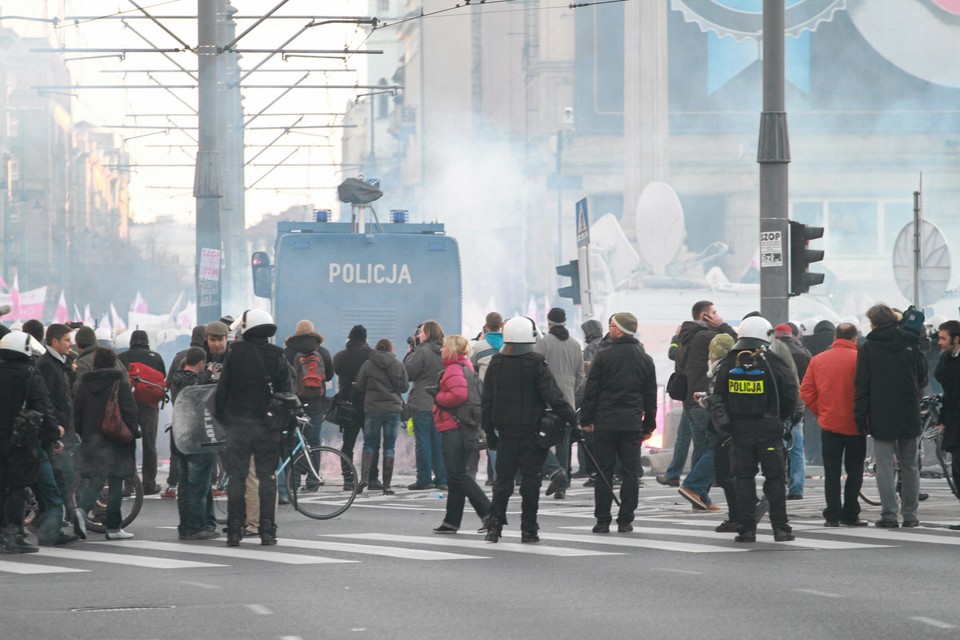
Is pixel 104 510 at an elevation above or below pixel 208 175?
below

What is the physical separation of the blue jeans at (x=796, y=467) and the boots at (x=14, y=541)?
6872mm

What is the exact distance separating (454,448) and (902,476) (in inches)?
133

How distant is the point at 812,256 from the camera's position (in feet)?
51.0

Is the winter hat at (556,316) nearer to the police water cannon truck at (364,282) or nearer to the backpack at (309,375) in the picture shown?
the backpack at (309,375)

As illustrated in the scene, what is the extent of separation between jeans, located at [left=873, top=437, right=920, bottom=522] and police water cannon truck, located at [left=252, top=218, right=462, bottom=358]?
8.41m

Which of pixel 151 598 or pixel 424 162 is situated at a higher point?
pixel 424 162

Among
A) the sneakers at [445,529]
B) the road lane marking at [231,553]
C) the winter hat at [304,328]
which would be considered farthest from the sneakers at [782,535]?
the winter hat at [304,328]

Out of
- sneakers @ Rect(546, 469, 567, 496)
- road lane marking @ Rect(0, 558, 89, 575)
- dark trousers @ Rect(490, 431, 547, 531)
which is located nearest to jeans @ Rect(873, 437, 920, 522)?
dark trousers @ Rect(490, 431, 547, 531)

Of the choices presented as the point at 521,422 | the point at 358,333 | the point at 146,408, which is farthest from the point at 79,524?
the point at 358,333

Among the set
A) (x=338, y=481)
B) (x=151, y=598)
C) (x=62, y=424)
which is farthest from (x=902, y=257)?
(x=151, y=598)

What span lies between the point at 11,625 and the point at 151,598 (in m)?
1.08

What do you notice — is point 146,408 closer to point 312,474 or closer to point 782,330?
point 312,474

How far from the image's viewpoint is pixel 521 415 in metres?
12.0

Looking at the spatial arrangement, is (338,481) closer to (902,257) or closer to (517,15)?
(902,257)
